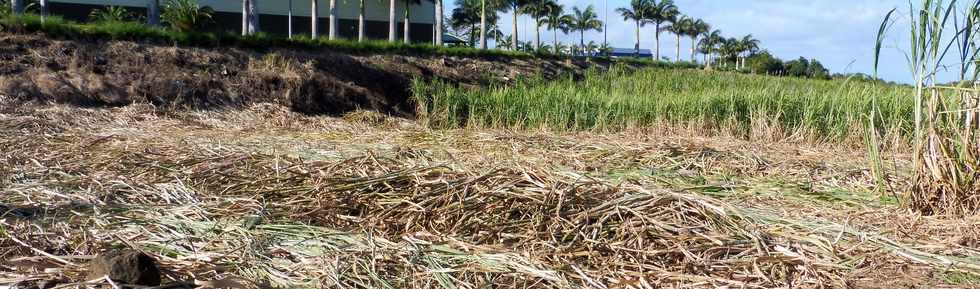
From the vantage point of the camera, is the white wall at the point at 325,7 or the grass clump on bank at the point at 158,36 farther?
the white wall at the point at 325,7

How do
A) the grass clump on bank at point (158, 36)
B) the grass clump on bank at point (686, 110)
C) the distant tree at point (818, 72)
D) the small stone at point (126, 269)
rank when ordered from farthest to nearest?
the distant tree at point (818, 72) → the grass clump on bank at point (158, 36) → the grass clump on bank at point (686, 110) → the small stone at point (126, 269)

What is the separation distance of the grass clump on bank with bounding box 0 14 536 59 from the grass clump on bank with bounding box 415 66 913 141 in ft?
15.9

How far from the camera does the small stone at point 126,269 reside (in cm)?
230

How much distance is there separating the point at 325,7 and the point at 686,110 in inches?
1086

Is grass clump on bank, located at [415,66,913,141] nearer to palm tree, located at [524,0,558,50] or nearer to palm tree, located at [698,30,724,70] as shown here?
palm tree, located at [524,0,558,50]

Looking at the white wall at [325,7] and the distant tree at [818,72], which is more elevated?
the white wall at [325,7]

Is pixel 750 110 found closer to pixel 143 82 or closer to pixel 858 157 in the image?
pixel 858 157

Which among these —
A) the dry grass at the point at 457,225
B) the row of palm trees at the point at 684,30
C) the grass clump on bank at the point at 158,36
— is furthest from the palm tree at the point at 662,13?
the dry grass at the point at 457,225

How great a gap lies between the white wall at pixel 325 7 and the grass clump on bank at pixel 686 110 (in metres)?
21.8

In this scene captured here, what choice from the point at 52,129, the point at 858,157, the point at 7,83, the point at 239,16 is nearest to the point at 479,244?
the point at 858,157

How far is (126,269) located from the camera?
231 centimetres

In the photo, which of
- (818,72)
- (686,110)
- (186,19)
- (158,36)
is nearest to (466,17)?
(818,72)

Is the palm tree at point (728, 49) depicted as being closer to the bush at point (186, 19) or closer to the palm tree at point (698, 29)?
the palm tree at point (698, 29)

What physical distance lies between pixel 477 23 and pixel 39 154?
149 feet
